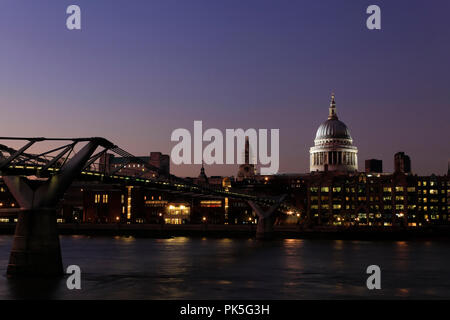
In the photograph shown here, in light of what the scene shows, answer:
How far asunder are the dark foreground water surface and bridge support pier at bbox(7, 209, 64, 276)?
102cm

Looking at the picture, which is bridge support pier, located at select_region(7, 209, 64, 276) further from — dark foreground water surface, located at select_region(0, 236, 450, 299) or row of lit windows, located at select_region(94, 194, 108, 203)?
row of lit windows, located at select_region(94, 194, 108, 203)

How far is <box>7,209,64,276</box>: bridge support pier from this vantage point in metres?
43.6

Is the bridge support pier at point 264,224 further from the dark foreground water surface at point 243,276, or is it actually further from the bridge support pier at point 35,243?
the bridge support pier at point 35,243

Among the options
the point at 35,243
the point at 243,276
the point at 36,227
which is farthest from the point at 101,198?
the point at 36,227

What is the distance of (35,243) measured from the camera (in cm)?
4388

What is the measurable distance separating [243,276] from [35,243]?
18.6 meters

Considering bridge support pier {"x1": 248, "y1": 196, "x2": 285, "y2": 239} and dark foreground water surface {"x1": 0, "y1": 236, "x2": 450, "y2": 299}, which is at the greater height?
bridge support pier {"x1": 248, "y1": 196, "x2": 285, "y2": 239}

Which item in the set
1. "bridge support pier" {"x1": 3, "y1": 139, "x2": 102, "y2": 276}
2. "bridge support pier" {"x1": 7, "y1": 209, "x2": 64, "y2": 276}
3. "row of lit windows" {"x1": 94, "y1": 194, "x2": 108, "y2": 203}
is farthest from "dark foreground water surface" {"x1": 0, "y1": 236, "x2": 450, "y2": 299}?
"row of lit windows" {"x1": 94, "y1": 194, "x2": 108, "y2": 203}

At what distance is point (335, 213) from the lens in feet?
611
